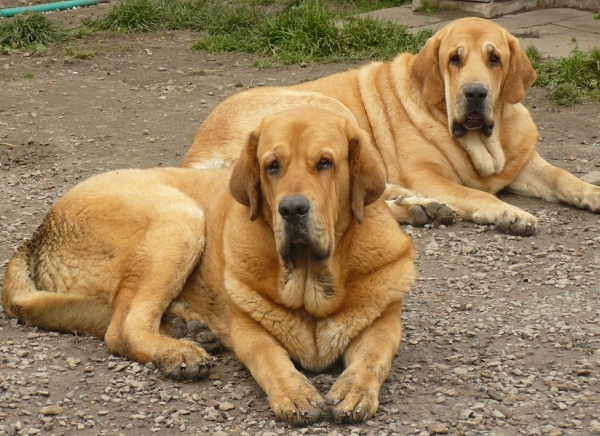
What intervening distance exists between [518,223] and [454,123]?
117cm

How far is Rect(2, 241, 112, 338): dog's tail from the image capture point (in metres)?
5.00

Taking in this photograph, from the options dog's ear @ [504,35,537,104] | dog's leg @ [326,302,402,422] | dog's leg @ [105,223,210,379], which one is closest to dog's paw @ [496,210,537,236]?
dog's ear @ [504,35,537,104]

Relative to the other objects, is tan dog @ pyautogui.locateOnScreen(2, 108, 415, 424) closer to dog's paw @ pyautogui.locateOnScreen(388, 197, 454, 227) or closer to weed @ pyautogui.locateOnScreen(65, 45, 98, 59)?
dog's paw @ pyautogui.locateOnScreen(388, 197, 454, 227)

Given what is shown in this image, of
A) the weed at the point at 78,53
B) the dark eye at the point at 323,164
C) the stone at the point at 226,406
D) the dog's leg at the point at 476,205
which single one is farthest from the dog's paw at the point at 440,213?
the weed at the point at 78,53

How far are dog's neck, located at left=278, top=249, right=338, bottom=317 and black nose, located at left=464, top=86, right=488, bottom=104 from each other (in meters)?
3.10

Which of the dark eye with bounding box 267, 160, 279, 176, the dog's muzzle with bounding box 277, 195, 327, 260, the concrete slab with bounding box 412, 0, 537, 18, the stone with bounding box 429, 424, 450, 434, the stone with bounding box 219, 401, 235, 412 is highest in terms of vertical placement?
the dark eye with bounding box 267, 160, 279, 176

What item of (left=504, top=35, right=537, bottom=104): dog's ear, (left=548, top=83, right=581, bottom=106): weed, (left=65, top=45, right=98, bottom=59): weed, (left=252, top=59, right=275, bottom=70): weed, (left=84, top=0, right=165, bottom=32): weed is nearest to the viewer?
(left=504, top=35, right=537, bottom=104): dog's ear

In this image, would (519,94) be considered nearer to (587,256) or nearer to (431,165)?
(431,165)

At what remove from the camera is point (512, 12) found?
39.5 feet

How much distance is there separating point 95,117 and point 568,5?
20.4 ft

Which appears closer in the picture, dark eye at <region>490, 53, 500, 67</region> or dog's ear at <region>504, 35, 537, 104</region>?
dark eye at <region>490, 53, 500, 67</region>

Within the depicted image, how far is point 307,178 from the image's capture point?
169 inches

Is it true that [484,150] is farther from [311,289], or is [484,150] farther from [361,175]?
[311,289]

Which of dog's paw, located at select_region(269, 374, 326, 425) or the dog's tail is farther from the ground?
dog's paw, located at select_region(269, 374, 326, 425)
